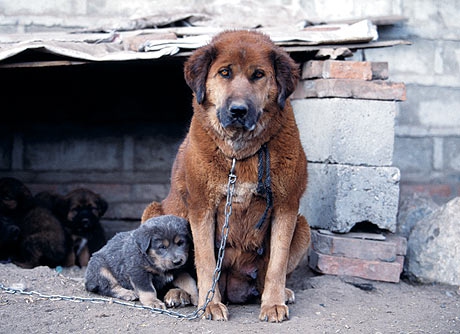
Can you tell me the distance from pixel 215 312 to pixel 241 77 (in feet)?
5.51

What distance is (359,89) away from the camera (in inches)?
216

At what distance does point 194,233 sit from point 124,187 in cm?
374

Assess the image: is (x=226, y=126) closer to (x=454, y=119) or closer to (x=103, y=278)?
(x=103, y=278)

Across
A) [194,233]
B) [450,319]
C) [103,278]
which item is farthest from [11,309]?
[450,319]

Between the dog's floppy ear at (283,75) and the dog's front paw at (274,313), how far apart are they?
145 centimetres

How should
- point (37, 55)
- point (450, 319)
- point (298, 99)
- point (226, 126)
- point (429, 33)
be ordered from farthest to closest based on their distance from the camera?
point (429, 33) → point (298, 99) → point (37, 55) → point (450, 319) → point (226, 126)

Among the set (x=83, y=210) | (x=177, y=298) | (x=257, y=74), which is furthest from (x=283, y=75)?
(x=83, y=210)

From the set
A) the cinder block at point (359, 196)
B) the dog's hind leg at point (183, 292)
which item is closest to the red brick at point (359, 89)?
the cinder block at point (359, 196)

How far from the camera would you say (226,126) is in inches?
164

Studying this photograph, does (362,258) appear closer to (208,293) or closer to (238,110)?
(208,293)

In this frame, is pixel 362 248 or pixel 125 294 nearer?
pixel 125 294

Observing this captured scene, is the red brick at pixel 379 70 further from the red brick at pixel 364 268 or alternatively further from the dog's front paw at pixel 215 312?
the dog's front paw at pixel 215 312

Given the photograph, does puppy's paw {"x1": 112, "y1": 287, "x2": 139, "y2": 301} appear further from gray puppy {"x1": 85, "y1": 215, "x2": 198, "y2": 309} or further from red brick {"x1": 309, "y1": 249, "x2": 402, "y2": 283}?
red brick {"x1": 309, "y1": 249, "x2": 402, "y2": 283}

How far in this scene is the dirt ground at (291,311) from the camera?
3.99 meters
